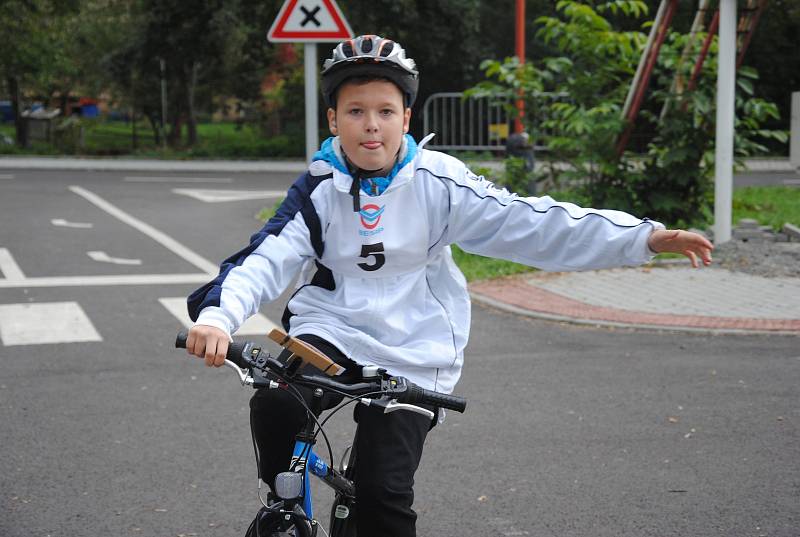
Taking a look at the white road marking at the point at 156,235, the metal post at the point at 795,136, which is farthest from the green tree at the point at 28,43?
the metal post at the point at 795,136

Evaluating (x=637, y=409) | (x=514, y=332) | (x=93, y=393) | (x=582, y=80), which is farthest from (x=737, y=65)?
(x=93, y=393)

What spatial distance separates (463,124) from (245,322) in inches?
766

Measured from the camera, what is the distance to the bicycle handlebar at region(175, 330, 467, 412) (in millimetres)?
2738

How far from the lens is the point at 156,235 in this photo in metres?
14.6

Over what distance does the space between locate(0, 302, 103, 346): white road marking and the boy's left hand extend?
6.00 m

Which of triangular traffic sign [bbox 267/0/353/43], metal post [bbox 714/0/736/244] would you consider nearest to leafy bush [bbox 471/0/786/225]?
metal post [bbox 714/0/736/244]

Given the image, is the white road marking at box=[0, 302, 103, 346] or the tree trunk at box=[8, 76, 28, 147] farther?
the tree trunk at box=[8, 76, 28, 147]

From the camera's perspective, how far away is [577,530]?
15.3ft

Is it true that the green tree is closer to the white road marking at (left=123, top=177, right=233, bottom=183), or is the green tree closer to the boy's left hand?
the white road marking at (left=123, top=177, right=233, bottom=183)

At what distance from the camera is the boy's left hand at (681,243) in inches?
120

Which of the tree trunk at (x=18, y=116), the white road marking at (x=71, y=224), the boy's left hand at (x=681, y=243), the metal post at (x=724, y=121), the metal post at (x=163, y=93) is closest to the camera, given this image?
the boy's left hand at (x=681, y=243)

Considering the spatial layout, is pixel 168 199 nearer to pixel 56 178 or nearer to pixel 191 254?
pixel 56 178

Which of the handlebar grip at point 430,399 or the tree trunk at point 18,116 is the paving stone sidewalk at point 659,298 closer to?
the handlebar grip at point 430,399

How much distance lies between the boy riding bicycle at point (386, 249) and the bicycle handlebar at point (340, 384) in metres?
0.28
